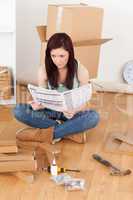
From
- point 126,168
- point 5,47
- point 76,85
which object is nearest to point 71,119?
point 76,85

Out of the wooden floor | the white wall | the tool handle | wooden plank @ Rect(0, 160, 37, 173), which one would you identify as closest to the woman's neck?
the wooden floor

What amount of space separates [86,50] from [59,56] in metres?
0.67

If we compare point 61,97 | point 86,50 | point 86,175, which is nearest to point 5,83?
point 86,50

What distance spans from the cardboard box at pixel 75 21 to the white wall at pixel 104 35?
36cm

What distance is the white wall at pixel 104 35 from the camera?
10.4 feet

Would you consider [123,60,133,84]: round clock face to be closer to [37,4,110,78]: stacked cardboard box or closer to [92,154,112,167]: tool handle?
[37,4,110,78]: stacked cardboard box

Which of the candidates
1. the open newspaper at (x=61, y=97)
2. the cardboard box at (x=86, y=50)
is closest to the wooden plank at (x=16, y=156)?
the open newspaper at (x=61, y=97)

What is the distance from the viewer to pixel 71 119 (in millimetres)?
2285

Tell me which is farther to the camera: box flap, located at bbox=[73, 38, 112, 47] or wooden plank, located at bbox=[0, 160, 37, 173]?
box flap, located at bbox=[73, 38, 112, 47]

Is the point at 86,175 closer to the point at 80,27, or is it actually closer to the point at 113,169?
the point at 113,169

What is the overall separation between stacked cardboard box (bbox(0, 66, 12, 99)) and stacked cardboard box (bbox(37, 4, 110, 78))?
283 millimetres

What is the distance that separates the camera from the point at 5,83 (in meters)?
2.87

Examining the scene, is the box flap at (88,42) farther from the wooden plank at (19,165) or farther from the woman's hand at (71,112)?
the wooden plank at (19,165)

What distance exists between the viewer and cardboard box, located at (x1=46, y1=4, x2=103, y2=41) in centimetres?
268
